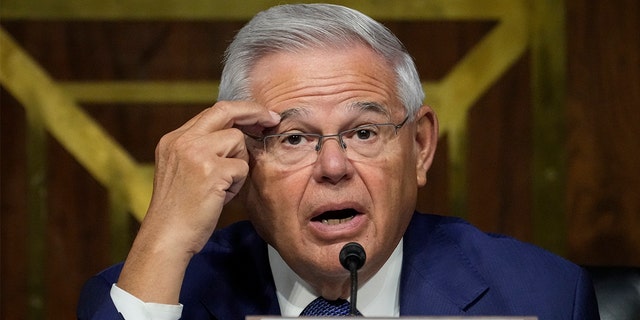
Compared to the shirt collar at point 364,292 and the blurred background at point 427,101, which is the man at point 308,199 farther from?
the blurred background at point 427,101

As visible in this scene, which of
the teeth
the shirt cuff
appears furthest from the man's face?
the shirt cuff

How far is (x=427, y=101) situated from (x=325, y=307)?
1.05 m

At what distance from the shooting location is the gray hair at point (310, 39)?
2166 mm

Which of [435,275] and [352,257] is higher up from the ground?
[352,257]

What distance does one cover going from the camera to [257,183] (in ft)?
7.16

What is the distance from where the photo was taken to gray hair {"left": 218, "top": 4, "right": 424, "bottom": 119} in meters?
2.17

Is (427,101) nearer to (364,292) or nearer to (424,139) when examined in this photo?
(424,139)

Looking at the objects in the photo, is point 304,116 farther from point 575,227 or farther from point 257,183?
A: point 575,227

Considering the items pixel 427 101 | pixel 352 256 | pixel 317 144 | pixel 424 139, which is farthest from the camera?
pixel 427 101

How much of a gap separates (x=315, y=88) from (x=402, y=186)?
0.26 metres

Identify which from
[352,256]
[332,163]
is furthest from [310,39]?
[352,256]

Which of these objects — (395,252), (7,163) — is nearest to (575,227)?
(395,252)

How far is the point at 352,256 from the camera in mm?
1887

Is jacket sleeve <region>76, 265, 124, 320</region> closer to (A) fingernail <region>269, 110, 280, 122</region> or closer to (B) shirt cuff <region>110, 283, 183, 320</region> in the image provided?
(B) shirt cuff <region>110, 283, 183, 320</region>
